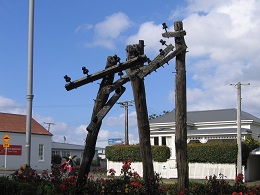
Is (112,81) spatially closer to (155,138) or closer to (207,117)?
(155,138)

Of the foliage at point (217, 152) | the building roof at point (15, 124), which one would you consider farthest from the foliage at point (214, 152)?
the building roof at point (15, 124)

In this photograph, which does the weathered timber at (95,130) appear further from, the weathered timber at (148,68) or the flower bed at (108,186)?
Answer: the flower bed at (108,186)

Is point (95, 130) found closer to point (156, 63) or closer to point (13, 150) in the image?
point (156, 63)

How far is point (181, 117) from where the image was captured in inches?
349

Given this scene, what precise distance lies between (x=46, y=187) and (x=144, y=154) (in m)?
1.96

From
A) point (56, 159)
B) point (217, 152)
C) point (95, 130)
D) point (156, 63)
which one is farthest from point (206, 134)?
point (56, 159)

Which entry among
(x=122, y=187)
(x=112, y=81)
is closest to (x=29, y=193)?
(x=122, y=187)

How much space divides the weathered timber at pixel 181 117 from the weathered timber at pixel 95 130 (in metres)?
1.34

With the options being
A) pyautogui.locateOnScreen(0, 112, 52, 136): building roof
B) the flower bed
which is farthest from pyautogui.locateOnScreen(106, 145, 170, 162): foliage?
the flower bed

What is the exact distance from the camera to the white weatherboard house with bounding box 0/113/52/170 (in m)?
49.7

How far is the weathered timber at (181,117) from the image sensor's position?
8695mm

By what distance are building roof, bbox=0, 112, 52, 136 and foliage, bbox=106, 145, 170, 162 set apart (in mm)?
17087

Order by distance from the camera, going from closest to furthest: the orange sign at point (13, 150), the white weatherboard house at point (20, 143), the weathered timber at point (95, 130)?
the weathered timber at point (95, 130) < the orange sign at point (13, 150) < the white weatherboard house at point (20, 143)

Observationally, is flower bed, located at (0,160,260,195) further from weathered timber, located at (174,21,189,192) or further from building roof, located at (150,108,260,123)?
building roof, located at (150,108,260,123)
